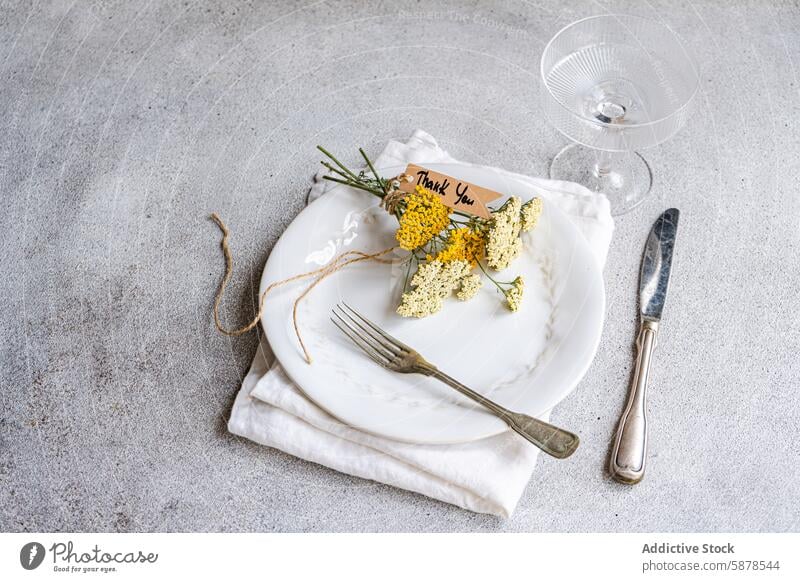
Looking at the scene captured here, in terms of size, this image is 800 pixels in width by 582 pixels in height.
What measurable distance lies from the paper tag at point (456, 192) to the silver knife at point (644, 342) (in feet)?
0.53

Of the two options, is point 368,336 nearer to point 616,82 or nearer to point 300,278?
point 300,278

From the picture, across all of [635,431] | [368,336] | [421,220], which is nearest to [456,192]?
[421,220]

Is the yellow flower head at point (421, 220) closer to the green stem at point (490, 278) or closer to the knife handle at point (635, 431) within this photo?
the green stem at point (490, 278)

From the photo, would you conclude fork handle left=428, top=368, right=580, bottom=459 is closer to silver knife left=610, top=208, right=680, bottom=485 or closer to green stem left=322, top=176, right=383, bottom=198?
silver knife left=610, top=208, right=680, bottom=485

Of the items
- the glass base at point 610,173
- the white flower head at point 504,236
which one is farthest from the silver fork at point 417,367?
the glass base at point 610,173

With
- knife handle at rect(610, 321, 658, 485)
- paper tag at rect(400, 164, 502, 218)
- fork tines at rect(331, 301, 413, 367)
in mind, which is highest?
paper tag at rect(400, 164, 502, 218)

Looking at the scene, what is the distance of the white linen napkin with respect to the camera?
60cm

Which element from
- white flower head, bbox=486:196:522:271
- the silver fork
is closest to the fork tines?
the silver fork

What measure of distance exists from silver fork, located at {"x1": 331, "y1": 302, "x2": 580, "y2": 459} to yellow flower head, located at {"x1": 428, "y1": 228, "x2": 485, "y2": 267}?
3.3 inches

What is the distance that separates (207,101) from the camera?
35.8 inches

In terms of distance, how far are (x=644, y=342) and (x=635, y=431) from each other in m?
0.09

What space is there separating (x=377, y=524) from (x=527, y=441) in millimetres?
136
